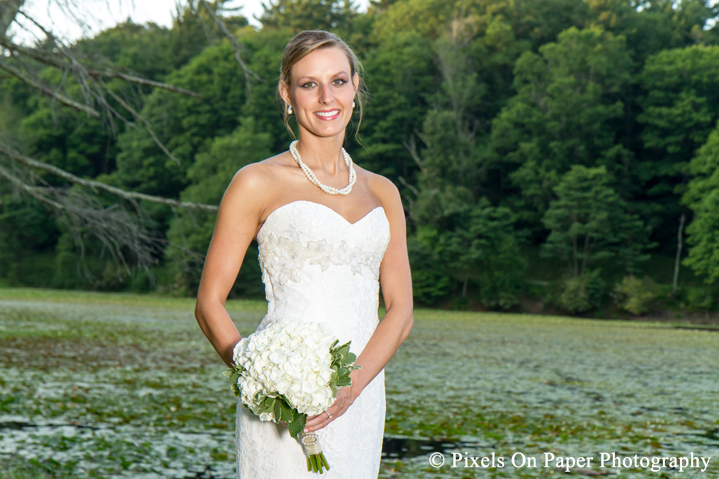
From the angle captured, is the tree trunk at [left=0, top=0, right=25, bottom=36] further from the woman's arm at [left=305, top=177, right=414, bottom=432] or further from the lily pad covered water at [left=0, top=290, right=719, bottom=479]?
the woman's arm at [left=305, top=177, right=414, bottom=432]

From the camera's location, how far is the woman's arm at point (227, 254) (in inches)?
97.8

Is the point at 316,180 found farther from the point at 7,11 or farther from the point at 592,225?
the point at 592,225

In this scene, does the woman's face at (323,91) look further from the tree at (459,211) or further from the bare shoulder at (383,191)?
the tree at (459,211)

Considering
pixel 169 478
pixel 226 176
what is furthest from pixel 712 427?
pixel 226 176

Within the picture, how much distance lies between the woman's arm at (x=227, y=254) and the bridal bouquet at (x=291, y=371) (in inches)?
4.9

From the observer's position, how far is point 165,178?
188 ft

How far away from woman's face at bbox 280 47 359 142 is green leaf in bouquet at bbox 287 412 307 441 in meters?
0.97

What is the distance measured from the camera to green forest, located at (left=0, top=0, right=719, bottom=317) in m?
46.3

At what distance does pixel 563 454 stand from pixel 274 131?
2058 inches

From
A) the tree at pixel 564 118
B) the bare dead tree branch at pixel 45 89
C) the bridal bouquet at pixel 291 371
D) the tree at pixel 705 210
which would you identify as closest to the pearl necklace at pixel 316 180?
the bridal bouquet at pixel 291 371

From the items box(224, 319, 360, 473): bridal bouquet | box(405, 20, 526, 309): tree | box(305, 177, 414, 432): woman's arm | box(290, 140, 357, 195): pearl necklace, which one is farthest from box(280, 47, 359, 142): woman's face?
box(405, 20, 526, 309): tree

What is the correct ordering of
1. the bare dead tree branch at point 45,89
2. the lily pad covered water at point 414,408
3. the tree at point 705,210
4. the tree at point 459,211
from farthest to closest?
the tree at point 459,211 < the tree at point 705,210 < the lily pad covered water at point 414,408 < the bare dead tree branch at point 45,89

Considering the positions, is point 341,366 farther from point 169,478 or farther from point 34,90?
point 34,90

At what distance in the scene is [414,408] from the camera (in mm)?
9750
